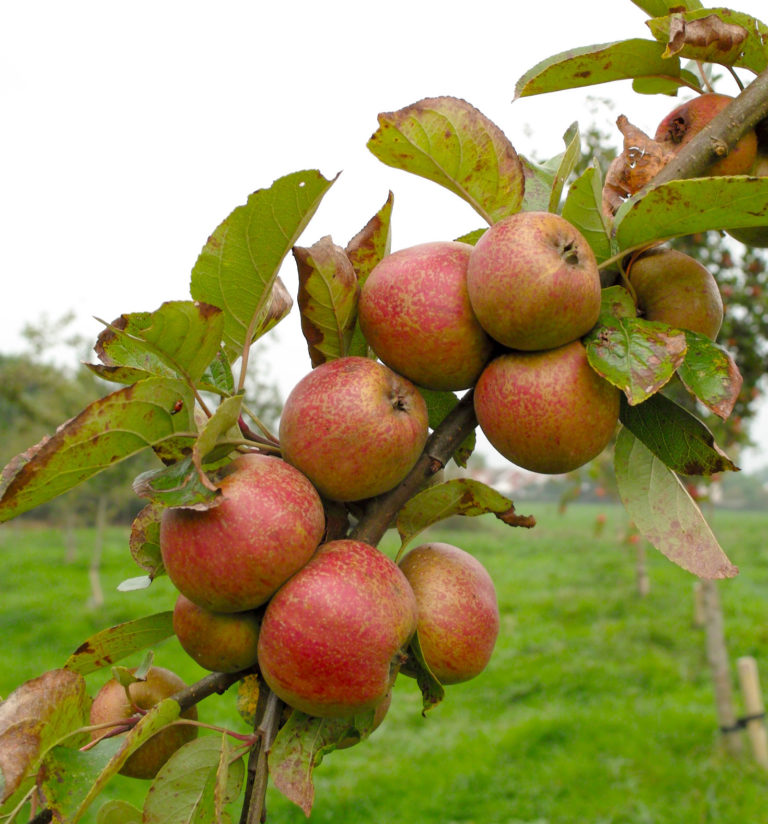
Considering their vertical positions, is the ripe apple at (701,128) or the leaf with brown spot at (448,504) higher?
the ripe apple at (701,128)

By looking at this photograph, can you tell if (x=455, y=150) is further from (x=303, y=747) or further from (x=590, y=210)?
(x=303, y=747)

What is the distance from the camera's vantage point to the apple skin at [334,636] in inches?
34.9

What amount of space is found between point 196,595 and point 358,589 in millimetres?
200

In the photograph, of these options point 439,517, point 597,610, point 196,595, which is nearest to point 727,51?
point 439,517

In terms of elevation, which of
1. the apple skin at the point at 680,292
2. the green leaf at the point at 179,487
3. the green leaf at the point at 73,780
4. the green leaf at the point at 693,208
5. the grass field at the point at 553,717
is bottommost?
the grass field at the point at 553,717

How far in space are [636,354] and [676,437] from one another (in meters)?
0.15

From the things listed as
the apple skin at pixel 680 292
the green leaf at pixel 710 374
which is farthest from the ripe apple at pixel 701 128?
the green leaf at pixel 710 374

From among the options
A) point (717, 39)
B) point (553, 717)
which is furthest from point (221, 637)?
point (553, 717)

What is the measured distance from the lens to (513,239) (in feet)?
3.09

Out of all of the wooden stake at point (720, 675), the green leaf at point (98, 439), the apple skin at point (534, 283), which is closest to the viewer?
the green leaf at point (98, 439)

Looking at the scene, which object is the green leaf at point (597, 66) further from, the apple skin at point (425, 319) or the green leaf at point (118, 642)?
the green leaf at point (118, 642)

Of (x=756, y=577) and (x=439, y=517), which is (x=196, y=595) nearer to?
(x=439, y=517)

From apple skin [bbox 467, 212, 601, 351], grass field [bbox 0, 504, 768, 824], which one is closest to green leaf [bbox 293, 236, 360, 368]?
apple skin [bbox 467, 212, 601, 351]

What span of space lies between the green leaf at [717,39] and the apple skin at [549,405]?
486 mm
